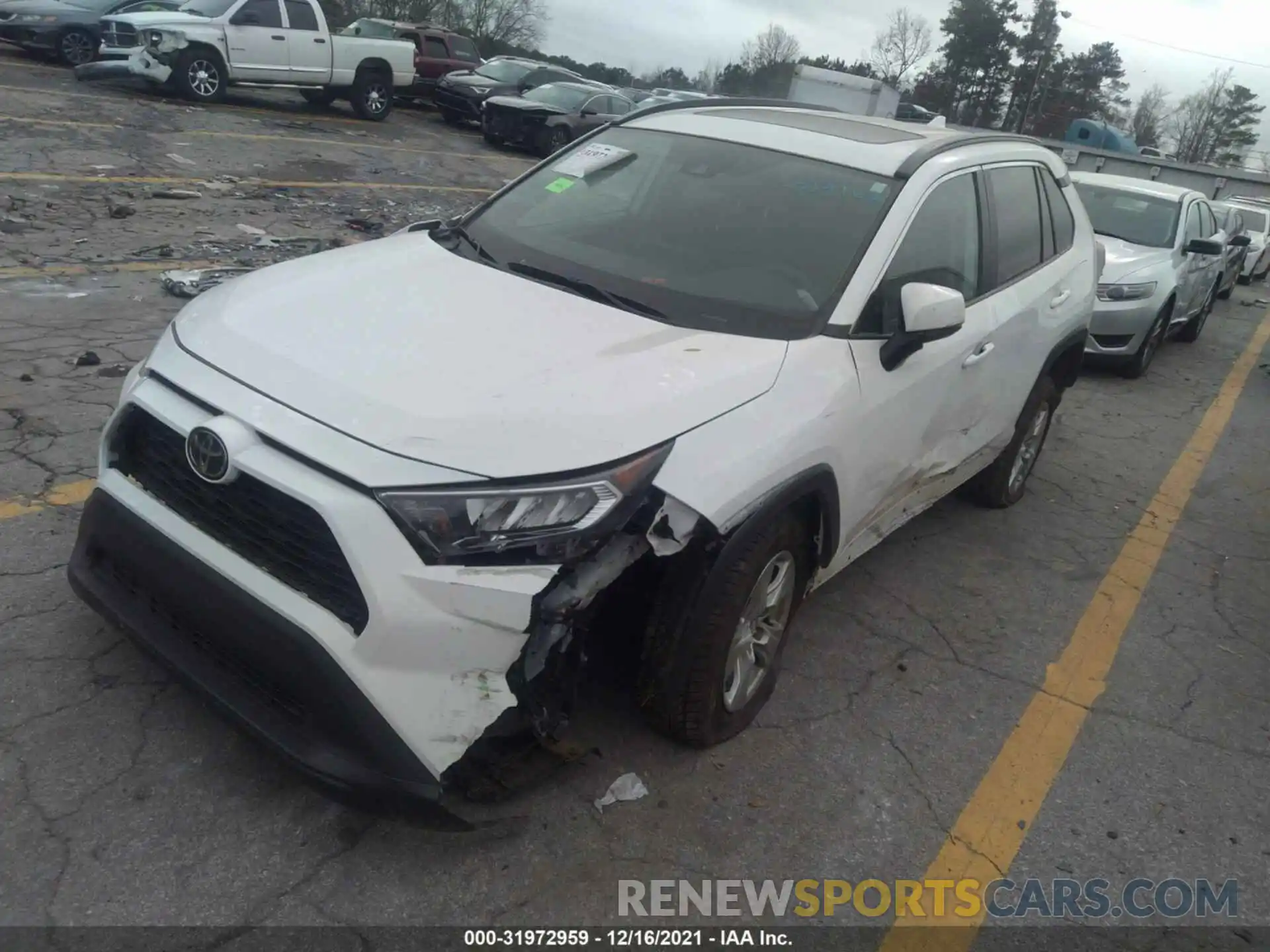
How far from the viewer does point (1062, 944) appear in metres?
2.73

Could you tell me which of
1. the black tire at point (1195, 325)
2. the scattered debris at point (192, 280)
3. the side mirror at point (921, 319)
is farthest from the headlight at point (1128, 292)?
the scattered debris at point (192, 280)

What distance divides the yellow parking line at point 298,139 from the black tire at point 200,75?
6.55 ft

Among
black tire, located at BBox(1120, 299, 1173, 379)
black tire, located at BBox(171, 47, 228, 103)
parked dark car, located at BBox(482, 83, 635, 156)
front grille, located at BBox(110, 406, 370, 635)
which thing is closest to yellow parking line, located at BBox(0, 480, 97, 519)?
front grille, located at BBox(110, 406, 370, 635)

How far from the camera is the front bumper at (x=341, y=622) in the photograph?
7.48 feet

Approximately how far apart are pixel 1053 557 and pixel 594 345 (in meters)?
3.23

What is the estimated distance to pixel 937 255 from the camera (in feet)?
12.3

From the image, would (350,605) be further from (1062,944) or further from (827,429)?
(1062,944)

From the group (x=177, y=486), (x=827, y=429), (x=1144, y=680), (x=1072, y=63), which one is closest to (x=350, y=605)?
(x=177, y=486)

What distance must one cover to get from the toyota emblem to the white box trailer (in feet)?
59.3

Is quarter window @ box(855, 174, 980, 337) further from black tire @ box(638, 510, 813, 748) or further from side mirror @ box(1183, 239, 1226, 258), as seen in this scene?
side mirror @ box(1183, 239, 1226, 258)

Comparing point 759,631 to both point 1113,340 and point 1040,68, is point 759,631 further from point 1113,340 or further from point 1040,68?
point 1040,68

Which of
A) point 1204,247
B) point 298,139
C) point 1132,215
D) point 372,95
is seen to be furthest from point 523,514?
point 372,95

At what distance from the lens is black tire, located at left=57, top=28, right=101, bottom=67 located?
637 inches

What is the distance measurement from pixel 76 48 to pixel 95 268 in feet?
37.5
